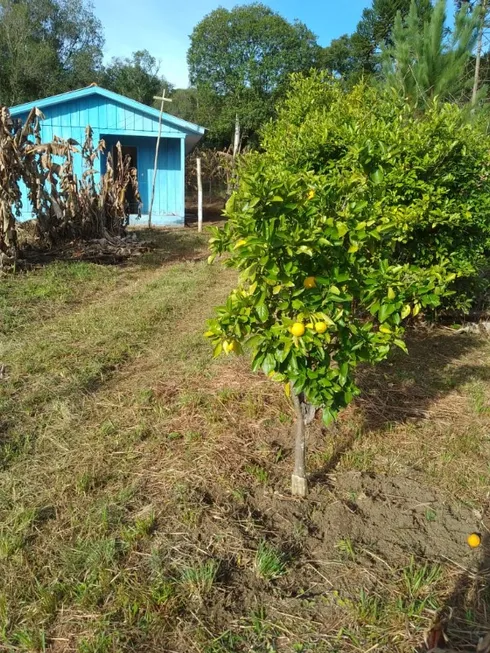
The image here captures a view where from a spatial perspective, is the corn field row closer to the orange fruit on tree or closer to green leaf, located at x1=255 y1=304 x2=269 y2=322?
green leaf, located at x1=255 y1=304 x2=269 y2=322

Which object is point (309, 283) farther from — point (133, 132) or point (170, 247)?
point (133, 132)

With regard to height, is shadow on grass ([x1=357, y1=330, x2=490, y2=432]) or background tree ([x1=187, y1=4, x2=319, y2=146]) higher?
background tree ([x1=187, y1=4, x2=319, y2=146])

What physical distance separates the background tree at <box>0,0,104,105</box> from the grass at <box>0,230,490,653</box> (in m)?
25.8

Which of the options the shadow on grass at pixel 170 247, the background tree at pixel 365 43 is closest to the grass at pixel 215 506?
the shadow on grass at pixel 170 247

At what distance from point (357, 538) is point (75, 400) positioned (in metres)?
2.37

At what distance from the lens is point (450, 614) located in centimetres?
197

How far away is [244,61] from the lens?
27.6 meters

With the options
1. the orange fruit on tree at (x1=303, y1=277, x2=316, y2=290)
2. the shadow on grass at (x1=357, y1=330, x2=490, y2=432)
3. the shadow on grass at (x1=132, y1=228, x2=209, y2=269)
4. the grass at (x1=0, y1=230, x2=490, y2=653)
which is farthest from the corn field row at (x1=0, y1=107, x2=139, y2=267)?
the orange fruit on tree at (x1=303, y1=277, x2=316, y2=290)

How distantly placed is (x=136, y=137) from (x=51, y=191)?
22.7ft

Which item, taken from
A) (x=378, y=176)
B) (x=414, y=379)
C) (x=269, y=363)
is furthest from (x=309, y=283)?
(x=414, y=379)

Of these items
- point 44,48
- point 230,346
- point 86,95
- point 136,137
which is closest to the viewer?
point 230,346

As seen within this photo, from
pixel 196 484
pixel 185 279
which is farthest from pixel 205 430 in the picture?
pixel 185 279

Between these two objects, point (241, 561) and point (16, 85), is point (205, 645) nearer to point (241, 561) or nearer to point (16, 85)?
point (241, 561)

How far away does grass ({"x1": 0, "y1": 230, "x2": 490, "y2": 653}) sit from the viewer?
1.98 m
